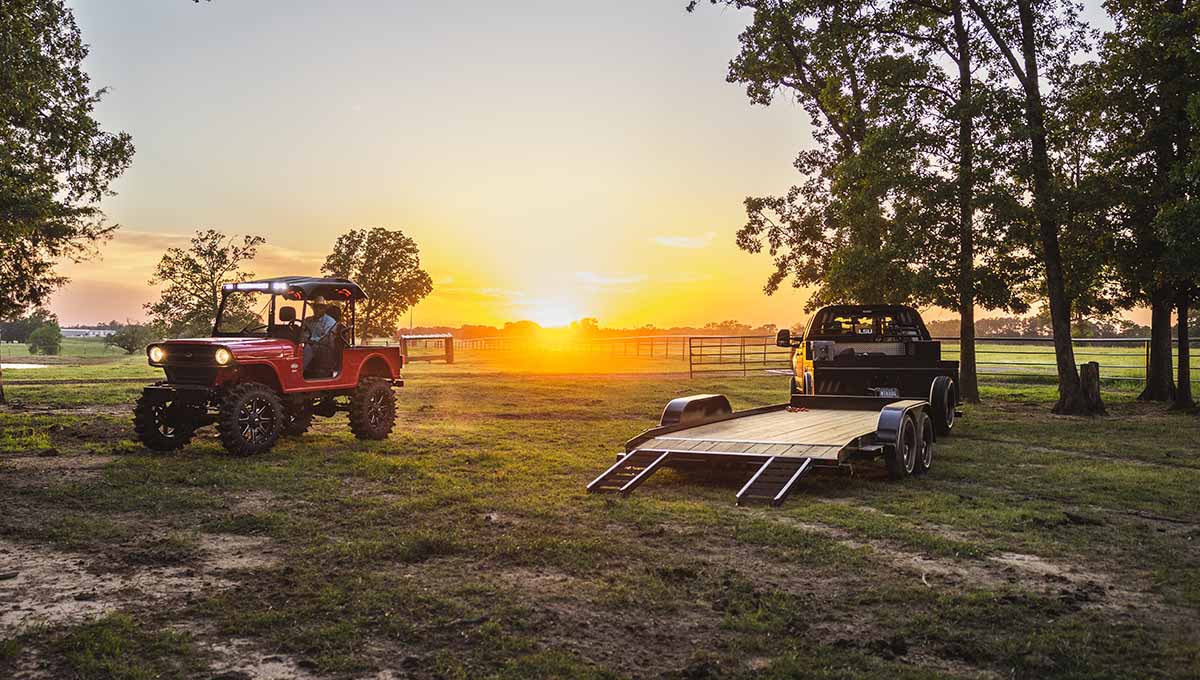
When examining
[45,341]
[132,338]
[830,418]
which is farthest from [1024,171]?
[45,341]

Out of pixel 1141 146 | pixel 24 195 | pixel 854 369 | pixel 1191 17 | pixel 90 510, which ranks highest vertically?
pixel 1191 17

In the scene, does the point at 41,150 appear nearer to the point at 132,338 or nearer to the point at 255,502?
the point at 255,502

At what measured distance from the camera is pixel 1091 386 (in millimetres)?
18359

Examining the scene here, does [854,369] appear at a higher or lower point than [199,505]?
higher

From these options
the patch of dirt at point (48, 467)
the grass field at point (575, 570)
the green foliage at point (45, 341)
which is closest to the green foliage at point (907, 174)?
the grass field at point (575, 570)

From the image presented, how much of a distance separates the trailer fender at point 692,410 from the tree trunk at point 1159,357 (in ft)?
48.7

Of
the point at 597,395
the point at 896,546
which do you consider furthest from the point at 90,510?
the point at 597,395

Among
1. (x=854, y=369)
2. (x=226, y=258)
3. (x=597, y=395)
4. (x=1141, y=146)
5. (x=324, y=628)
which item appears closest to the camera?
(x=324, y=628)

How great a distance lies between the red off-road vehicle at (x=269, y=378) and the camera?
38.1ft

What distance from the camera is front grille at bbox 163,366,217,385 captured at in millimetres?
11719

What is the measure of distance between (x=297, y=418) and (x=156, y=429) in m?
2.38

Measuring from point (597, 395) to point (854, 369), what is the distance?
9981 mm

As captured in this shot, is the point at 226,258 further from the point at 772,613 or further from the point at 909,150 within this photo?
the point at 772,613

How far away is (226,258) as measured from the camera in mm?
53188
